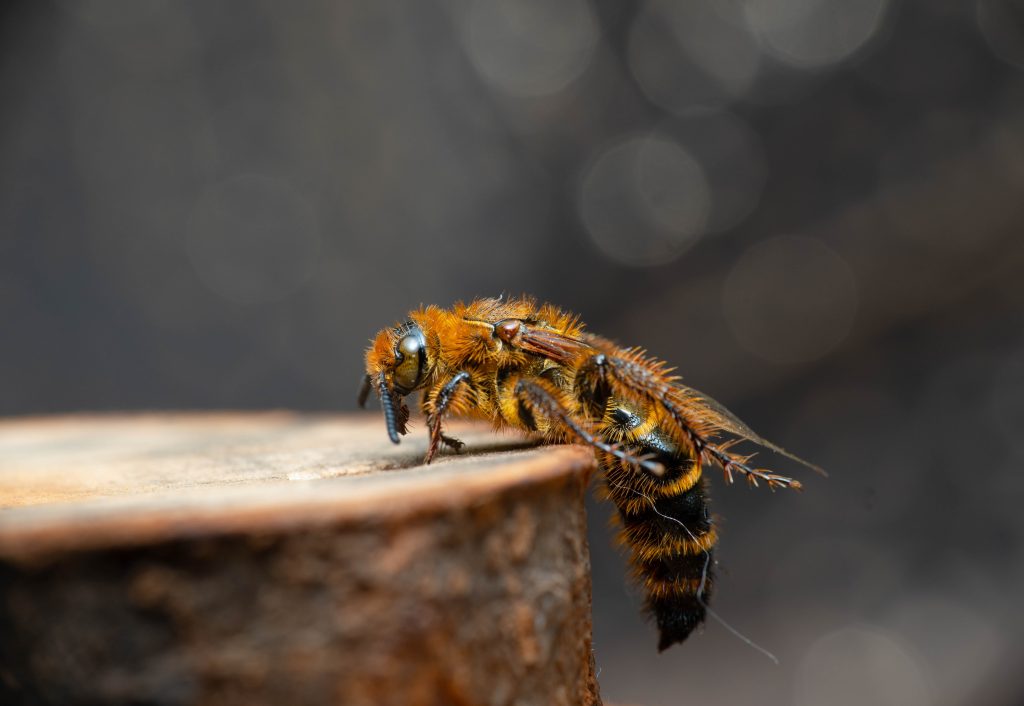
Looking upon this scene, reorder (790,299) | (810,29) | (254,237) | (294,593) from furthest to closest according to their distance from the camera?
1. (254,237)
2. (790,299)
3. (810,29)
4. (294,593)

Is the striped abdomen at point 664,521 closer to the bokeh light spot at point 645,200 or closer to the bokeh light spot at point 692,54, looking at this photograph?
the bokeh light spot at point 645,200

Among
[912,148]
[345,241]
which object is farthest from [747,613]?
[345,241]

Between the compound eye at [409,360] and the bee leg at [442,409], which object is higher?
the compound eye at [409,360]

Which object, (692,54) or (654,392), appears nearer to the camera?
(654,392)

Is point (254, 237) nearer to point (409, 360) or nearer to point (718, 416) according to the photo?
point (409, 360)

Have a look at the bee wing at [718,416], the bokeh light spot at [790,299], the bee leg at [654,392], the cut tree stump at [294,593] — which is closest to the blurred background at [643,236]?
the bokeh light spot at [790,299]

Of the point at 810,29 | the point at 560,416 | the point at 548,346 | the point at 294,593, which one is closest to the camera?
the point at 294,593

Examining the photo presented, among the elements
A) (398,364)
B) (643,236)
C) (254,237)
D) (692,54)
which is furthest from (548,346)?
(254,237)
